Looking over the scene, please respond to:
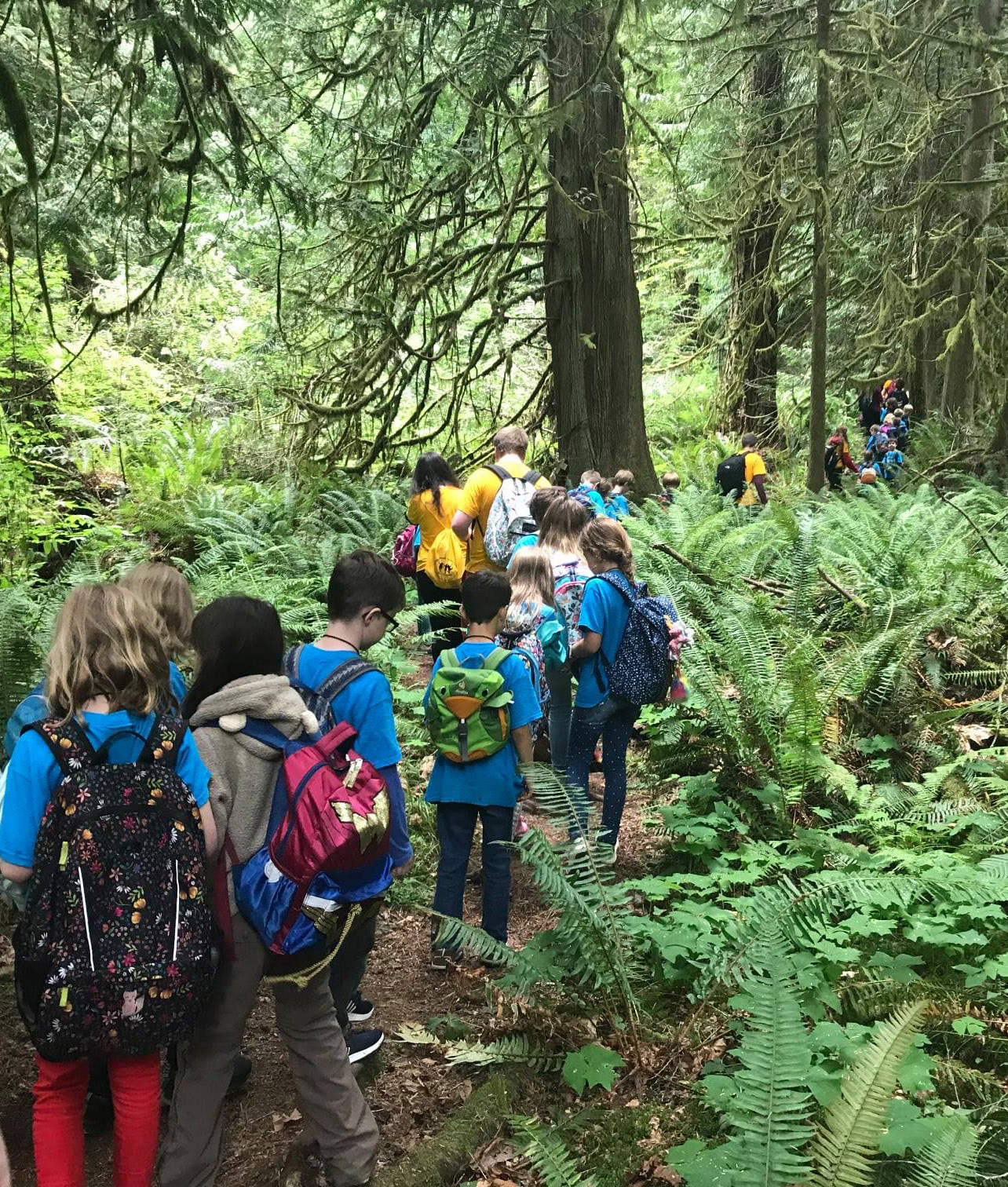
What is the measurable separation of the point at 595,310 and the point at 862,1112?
826 centimetres

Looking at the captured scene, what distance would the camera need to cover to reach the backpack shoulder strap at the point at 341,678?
297cm

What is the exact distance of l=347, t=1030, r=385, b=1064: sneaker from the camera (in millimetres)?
3254

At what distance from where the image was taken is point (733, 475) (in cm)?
1062

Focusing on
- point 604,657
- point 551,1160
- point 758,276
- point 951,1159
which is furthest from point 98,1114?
point 758,276

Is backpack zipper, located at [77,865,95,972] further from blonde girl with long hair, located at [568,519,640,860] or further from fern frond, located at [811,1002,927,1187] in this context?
blonde girl with long hair, located at [568,519,640,860]

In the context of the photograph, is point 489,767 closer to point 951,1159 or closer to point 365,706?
point 365,706

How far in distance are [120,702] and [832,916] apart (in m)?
2.81

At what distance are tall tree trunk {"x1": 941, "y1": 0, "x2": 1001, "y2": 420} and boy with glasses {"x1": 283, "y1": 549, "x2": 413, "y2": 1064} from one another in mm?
7277

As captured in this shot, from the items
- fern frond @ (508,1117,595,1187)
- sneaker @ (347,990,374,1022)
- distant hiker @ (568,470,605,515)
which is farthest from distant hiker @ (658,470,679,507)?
fern frond @ (508,1117,595,1187)

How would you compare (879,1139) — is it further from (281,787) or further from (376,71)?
(376,71)

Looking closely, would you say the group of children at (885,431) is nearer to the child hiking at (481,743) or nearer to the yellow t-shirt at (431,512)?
Answer: the yellow t-shirt at (431,512)

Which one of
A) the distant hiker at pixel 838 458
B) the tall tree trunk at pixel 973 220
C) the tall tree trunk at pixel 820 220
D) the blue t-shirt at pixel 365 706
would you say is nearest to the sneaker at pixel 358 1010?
the blue t-shirt at pixel 365 706

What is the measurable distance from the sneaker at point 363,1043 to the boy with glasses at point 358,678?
209 mm

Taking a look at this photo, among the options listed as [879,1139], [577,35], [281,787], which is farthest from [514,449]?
[879,1139]
